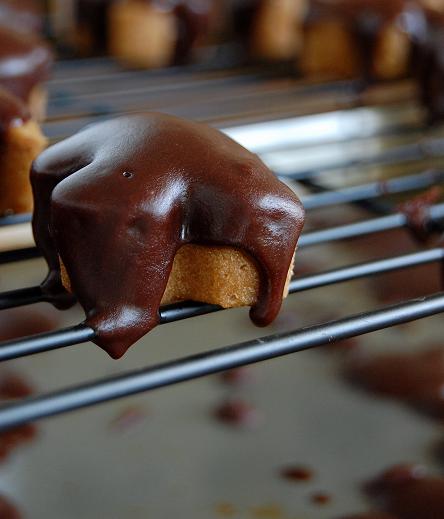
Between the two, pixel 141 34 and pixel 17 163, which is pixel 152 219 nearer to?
pixel 17 163

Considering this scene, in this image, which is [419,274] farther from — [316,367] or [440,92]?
[440,92]

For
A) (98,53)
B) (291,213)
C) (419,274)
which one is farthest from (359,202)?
(98,53)

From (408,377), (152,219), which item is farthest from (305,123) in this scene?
(152,219)

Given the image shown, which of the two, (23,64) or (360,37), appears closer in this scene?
(23,64)

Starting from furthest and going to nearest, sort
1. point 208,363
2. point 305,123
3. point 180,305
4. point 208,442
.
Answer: point 305,123
point 208,442
point 180,305
point 208,363

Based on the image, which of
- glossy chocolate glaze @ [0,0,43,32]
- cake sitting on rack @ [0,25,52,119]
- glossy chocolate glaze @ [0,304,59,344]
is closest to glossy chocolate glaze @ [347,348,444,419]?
glossy chocolate glaze @ [0,304,59,344]

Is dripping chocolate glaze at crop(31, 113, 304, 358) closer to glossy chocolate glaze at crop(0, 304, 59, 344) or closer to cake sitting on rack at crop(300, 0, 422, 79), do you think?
glossy chocolate glaze at crop(0, 304, 59, 344)

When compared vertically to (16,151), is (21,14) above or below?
below
